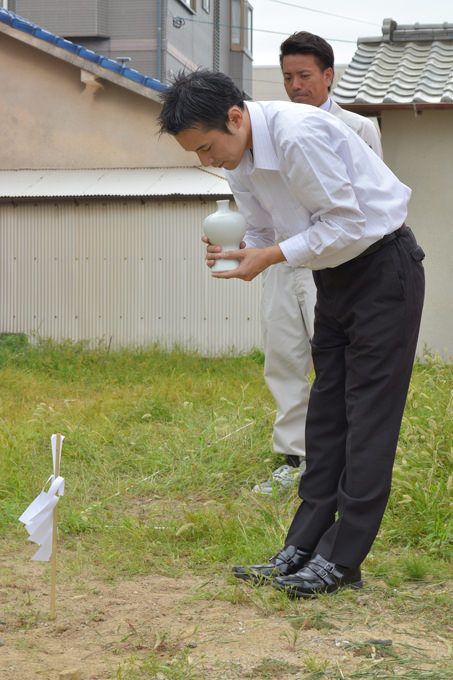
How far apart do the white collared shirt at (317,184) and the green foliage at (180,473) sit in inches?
48.7

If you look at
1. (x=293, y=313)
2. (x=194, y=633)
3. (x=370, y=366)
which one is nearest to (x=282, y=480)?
(x=293, y=313)

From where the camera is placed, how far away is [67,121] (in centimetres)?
1057

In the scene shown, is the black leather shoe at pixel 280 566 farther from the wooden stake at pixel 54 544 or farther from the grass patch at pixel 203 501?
the wooden stake at pixel 54 544

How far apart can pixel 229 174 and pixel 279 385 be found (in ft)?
5.35

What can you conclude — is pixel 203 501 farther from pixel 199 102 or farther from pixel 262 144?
pixel 199 102

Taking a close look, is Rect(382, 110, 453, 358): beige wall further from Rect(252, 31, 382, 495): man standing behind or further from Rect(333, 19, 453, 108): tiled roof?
Rect(252, 31, 382, 495): man standing behind

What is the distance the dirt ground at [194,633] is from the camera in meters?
2.38

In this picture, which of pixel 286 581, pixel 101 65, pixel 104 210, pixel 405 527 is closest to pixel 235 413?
pixel 405 527

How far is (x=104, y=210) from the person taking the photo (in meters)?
10.0

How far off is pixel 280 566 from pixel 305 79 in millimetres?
2337

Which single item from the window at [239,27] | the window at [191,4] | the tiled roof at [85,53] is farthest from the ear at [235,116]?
the window at [239,27]

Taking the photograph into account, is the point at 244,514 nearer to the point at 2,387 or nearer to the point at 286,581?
the point at 286,581

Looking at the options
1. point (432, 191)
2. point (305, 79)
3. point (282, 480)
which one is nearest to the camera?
point (305, 79)

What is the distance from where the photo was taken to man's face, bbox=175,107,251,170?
2.69 meters
